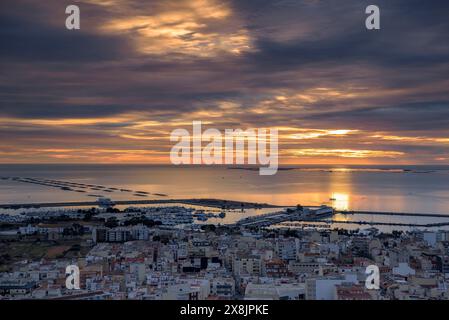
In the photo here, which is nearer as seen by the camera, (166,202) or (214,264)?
(214,264)

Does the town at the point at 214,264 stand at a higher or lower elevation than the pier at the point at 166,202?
lower

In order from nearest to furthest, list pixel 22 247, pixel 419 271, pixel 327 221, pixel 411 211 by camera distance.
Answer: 1. pixel 419 271
2. pixel 22 247
3. pixel 327 221
4. pixel 411 211

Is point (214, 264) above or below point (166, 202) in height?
below

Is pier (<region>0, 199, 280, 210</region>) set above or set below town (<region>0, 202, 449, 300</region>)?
above

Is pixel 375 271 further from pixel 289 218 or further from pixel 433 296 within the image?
pixel 289 218

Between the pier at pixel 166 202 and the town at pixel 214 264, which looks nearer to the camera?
the town at pixel 214 264

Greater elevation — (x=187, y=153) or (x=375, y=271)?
(x=187, y=153)

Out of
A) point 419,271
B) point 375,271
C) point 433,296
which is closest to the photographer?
point 433,296

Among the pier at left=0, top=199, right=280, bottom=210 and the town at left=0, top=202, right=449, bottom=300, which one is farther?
the pier at left=0, top=199, right=280, bottom=210

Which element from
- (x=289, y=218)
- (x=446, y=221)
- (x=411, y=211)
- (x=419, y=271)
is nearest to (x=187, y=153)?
(x=419, y=271)
